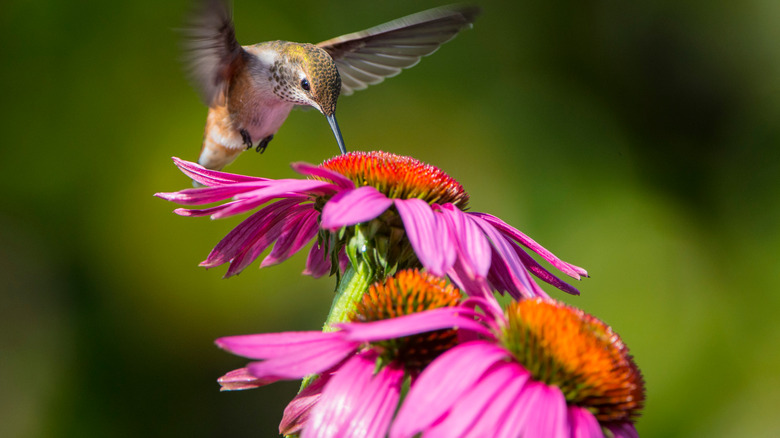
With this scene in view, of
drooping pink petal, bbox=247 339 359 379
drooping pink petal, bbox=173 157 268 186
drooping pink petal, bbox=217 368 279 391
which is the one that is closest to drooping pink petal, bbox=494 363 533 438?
drooping pink petal, bbox=247 339 359 379

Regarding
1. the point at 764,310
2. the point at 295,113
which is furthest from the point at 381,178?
the point at 764,310

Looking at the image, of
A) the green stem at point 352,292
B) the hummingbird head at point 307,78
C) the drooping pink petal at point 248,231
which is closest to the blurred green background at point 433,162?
the hummingbird head at point 307,78

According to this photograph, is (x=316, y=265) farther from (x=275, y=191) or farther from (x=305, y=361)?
(x=305, y=361)

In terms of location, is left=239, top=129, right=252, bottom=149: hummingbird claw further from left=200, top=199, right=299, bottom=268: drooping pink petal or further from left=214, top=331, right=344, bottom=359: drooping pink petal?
left=214, top=331, right=344, bottom=359: drooping pink petal

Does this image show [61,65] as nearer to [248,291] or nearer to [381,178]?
[248,291]

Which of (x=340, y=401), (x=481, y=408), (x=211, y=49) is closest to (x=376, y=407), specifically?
(x=340, y=401)
